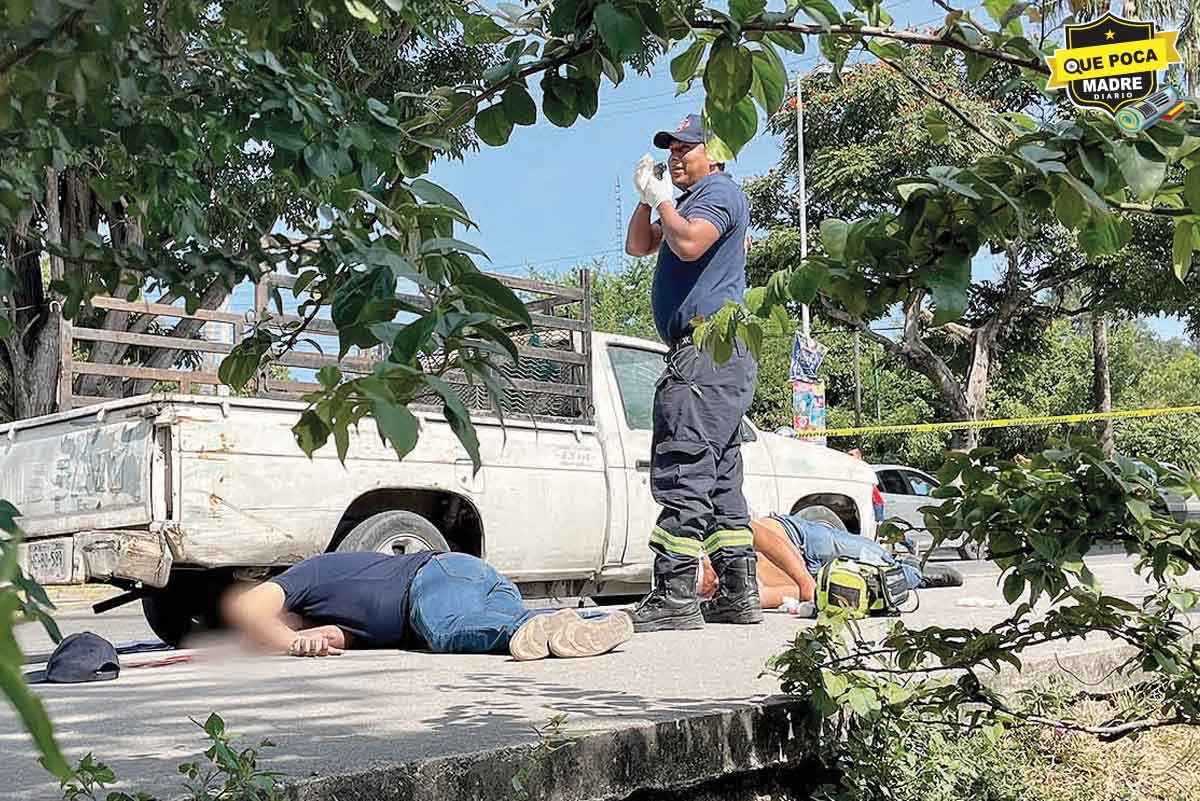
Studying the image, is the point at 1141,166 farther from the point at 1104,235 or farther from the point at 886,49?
the point at 886,49

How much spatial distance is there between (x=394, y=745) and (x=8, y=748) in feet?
2.98

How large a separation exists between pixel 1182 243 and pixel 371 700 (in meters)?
2.32

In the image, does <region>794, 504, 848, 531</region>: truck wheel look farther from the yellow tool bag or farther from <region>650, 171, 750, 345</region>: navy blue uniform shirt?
<region>650, 171, 750, 345</region>: navy blue uniform shirt

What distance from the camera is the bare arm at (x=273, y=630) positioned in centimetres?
467

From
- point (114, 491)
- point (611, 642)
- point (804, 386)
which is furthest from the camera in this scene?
point (804, 386)

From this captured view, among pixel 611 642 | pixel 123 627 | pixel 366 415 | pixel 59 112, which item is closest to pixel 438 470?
pixel 611 642

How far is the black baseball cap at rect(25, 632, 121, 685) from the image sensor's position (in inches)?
166

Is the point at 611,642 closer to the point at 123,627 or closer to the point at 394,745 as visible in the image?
the point at 394,745

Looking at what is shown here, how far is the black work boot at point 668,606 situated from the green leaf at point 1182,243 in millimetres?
3397

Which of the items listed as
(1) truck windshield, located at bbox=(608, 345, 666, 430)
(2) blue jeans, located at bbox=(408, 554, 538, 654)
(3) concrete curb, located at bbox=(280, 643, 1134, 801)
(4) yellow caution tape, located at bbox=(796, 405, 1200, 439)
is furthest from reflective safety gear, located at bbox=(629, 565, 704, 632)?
(4) yellow caution tape, located at bbox=(796, 405, 1200, 439)

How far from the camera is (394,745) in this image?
2609 mm

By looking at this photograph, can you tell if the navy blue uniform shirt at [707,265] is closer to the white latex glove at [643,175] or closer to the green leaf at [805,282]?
the white latex glove at [643,175]

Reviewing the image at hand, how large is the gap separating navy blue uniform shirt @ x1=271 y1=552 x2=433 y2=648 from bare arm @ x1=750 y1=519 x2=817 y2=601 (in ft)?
7.16

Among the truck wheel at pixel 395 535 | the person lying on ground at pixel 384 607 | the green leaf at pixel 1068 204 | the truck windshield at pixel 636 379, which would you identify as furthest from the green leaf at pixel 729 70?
the truck windshield at pixel 636 379
